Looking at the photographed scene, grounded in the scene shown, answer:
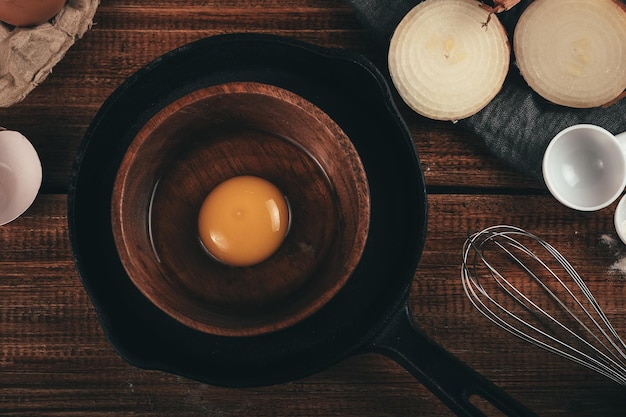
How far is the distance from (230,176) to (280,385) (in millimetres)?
366

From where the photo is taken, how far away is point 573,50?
0.98 metres

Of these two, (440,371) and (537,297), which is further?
(537,297)

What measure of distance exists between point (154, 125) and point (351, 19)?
1.37ft

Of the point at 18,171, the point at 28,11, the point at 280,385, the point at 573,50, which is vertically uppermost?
the point at 573,50

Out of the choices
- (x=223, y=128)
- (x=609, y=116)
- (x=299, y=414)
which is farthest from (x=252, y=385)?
(x=609, y=116)

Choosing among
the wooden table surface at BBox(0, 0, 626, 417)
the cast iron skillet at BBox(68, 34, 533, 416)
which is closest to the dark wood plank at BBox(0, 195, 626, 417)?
the wooden table surface at BBox(0, 0, 626, 417)

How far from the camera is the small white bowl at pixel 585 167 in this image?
3.14 ft

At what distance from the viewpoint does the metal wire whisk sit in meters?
1.00

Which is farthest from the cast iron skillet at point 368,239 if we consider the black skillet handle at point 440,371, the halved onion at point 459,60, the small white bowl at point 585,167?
the small white bowl at point 585,167

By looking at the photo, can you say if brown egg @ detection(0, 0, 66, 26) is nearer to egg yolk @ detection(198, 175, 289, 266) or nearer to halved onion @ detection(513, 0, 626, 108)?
egg yolk @ detection(198, 175, 289, 266)

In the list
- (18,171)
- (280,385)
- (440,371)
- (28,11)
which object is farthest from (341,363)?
(28,11)

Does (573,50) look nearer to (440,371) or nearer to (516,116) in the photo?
(516,116)

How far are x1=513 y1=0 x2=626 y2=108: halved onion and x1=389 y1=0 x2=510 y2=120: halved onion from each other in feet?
0.15

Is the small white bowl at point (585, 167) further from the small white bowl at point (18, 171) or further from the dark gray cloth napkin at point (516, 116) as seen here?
the small white bowl at point (18, 171)
